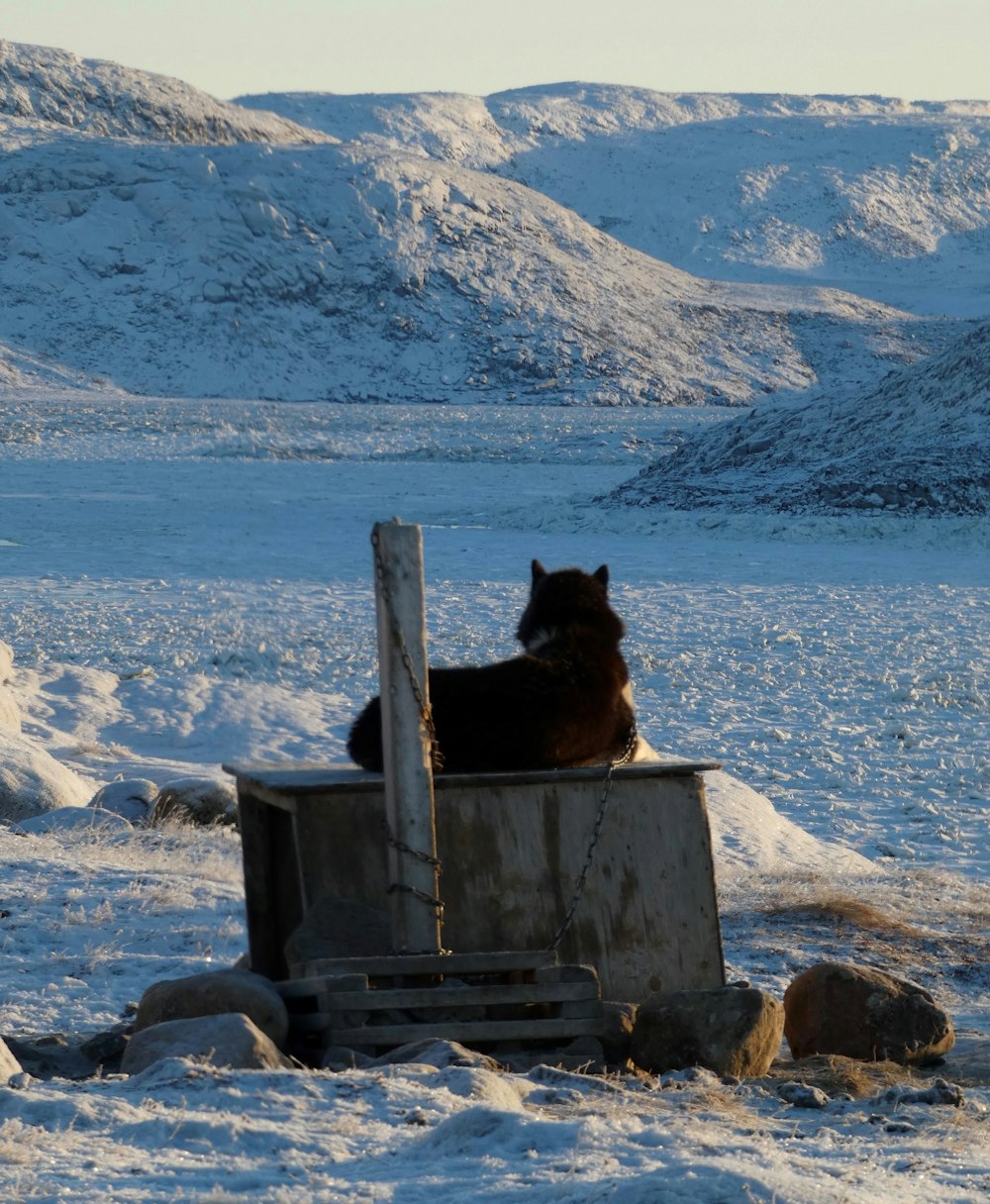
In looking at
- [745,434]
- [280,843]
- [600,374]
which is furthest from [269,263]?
[280,843]

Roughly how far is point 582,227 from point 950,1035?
113 m

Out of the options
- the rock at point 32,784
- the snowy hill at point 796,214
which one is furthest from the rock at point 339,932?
the snowy hill at point 796,214

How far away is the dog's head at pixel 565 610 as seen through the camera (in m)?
6.84

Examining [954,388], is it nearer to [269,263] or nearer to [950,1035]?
[950,1035]

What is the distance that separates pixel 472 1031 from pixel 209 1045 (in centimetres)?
107

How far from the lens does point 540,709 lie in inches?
259

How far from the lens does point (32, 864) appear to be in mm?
8297

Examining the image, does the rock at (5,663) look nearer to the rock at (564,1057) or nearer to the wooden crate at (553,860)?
the wooden crate at (553,860)

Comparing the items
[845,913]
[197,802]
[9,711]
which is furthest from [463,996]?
[9,711]

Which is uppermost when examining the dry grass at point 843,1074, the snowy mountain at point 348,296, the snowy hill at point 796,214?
the snowy hill at point 796,214

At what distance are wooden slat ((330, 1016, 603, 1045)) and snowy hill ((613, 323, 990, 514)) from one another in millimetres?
27731

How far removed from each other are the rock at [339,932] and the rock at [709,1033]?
3.34 ft

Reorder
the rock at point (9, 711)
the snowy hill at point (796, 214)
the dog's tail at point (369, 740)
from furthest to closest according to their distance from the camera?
the snowy hill at point (796, 214) → the rock at point (9, 711) → the dog's tail at point (369, 740)

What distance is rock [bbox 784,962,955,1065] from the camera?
6520 millimetres
